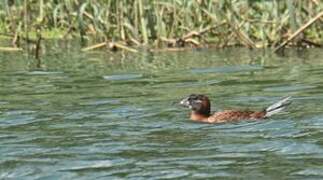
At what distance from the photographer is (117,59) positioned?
15.8m

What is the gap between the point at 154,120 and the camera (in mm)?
9695

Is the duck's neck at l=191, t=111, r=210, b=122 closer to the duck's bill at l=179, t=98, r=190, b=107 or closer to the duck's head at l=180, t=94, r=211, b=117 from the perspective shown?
the duck's head at l=180, t=94, r=211, b=117

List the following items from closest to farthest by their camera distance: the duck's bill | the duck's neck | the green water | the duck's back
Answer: the green water → the duck's back → the duck's neck → the duck's bill

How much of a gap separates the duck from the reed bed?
236 inches

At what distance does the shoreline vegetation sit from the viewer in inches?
654

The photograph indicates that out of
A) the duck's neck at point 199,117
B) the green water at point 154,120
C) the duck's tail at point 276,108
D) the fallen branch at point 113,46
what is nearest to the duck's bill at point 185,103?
the green water at point 154,120

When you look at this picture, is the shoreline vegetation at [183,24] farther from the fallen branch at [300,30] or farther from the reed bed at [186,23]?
the fallen branch at [300,30]

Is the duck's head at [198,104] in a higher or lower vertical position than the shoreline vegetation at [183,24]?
lower

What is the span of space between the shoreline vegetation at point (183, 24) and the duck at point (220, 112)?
602cm

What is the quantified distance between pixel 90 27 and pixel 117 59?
5.89 ft

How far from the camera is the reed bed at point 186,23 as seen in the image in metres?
16.6

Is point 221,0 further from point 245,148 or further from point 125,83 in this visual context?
point 245,148

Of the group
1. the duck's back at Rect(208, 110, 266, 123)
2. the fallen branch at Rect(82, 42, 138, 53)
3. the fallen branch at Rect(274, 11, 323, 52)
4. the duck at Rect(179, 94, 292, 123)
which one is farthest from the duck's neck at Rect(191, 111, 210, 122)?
the fallen branch at Rect(82, 42, 138, 53)

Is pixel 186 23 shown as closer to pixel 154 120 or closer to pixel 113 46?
pixel 113 46
